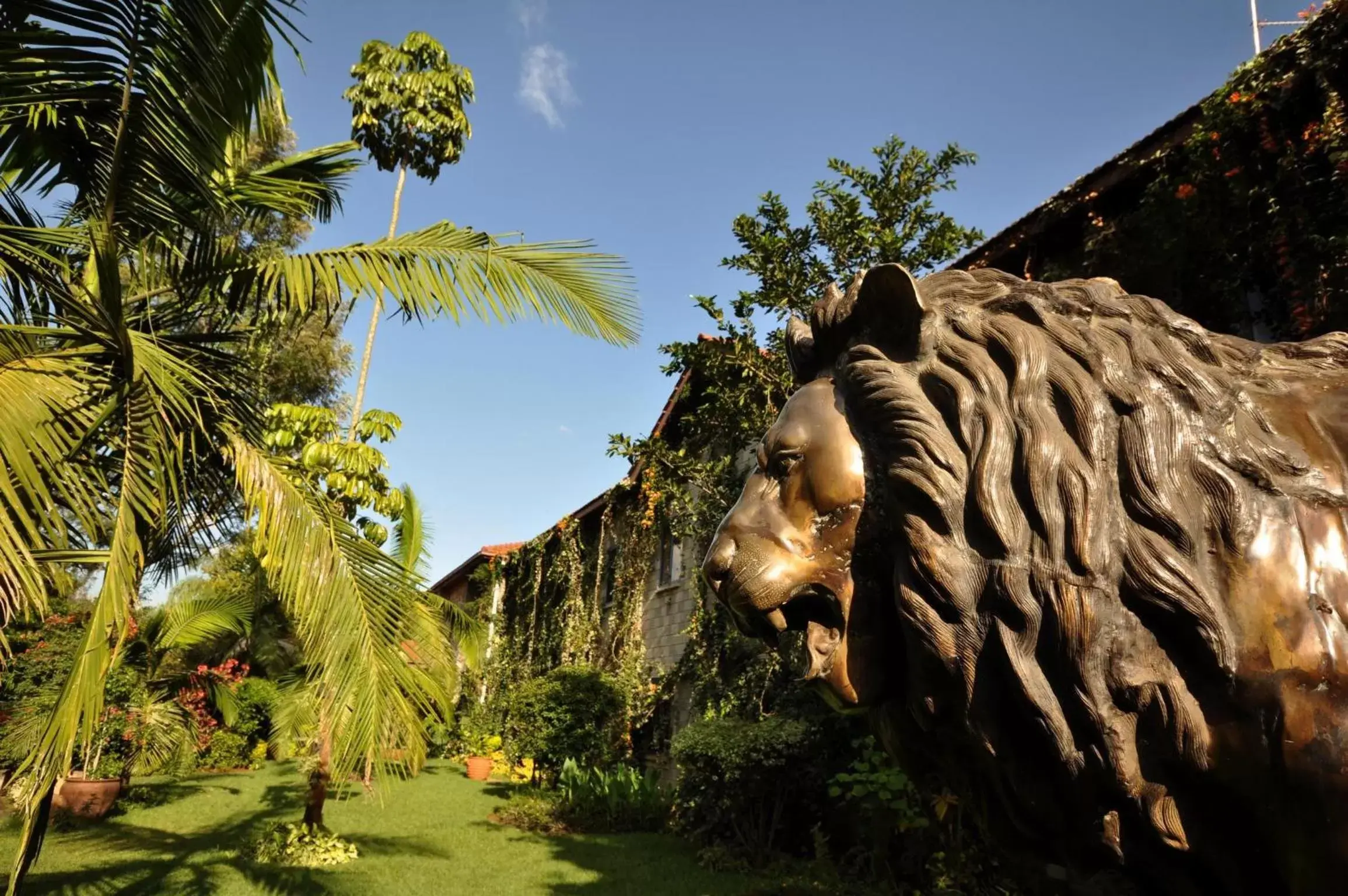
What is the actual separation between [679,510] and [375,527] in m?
3.35

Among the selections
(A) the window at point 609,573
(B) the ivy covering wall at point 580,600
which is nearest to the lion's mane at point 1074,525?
(B) the ivy covering wall at point 580,600

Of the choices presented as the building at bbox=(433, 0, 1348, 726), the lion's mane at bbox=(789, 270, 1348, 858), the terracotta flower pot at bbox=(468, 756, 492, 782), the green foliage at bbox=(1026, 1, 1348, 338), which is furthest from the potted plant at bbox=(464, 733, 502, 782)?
the lion's mane at bbox=(789, 270, 1348, 858)

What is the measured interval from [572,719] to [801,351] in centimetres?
1201

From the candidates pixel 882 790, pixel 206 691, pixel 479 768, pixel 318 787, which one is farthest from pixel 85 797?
pixel 882 790

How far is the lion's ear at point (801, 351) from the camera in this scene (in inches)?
59.8

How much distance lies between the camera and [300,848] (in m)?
8.64

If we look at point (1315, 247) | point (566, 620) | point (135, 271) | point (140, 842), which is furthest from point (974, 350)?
point (566, 620)

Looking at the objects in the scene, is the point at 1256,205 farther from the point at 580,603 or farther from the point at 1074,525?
the point at 580,603

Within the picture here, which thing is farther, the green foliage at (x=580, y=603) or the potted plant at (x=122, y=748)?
the green foliage at (x=580, y=603)

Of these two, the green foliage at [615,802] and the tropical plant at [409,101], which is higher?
the tropical plant at [409,101]

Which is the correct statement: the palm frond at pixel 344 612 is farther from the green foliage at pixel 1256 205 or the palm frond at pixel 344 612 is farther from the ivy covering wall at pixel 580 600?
the ivy covering wall at pixel 580 600

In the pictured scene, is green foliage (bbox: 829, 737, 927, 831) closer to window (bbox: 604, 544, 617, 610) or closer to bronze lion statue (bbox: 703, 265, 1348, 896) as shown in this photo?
bronze lion statue (bbox: 703, 265, 1348, 896)

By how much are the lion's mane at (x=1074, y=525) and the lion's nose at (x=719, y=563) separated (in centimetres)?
25

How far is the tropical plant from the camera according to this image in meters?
11.8
